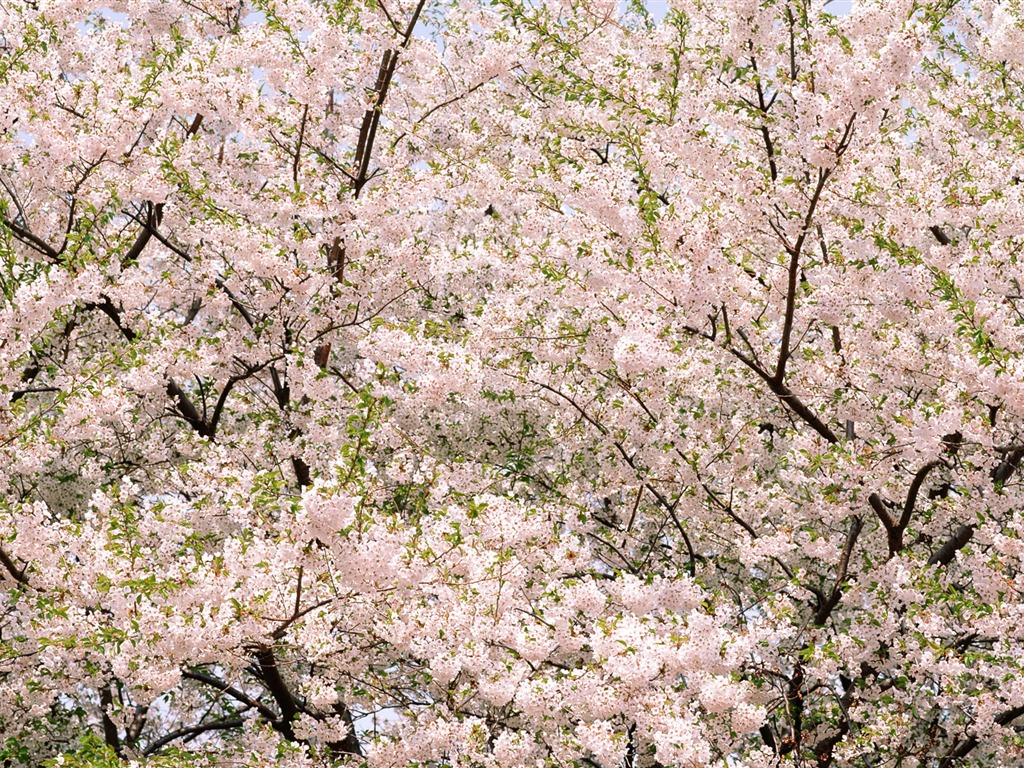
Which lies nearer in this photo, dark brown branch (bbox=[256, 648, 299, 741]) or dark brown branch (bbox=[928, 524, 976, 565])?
dark brown branch (bbox=[256, 648, 299, 741])

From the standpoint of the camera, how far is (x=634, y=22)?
13.8 metres

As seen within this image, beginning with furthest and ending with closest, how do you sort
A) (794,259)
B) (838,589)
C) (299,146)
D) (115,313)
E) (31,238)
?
1. (299,146)
2. (115,313)
3. (31,238)
4. (838,589)
5. (794,259)

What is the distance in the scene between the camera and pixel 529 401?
440 inches

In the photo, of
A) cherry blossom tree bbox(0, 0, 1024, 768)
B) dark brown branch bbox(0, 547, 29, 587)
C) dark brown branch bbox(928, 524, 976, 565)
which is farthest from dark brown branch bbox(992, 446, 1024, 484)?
dark brown branch bbox(0, 547, 29, 587)

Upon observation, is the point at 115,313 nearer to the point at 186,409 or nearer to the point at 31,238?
the point at 31,238

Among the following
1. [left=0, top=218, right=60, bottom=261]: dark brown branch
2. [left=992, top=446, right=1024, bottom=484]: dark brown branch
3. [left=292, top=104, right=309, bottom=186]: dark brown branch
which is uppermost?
[left=292, top=104, right=309, bottom=186]: dark brown branch

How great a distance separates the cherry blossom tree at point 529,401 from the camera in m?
7.59

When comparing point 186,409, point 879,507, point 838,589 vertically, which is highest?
point 186,409

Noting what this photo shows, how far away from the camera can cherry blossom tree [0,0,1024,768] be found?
24.9ft

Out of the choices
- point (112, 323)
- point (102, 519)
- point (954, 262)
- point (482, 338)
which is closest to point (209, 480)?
point (102, 519)

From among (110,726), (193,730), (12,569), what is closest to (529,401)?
(193,730)

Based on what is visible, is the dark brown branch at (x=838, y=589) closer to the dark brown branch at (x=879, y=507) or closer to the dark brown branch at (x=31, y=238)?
the dark brown branch at (x=879, y=507)

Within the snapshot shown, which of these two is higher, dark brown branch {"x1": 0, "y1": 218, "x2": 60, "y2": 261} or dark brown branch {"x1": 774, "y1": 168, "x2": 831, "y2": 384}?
dark brown branch {"x1": 0, "y1": 218, "x2": 60, "y2": 261}

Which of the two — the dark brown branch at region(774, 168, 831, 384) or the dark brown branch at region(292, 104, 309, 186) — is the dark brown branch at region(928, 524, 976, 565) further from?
the dark brown branch at region(292, 104, 309, 186)
